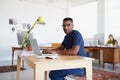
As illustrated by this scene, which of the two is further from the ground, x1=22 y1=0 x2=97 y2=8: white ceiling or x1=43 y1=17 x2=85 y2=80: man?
x1=22 y1=0 x2=97 y2=8: white ceiling

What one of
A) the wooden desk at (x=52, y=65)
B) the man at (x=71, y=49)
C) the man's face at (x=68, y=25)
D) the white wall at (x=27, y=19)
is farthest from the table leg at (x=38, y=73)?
the white wall at (x=27, y=19)

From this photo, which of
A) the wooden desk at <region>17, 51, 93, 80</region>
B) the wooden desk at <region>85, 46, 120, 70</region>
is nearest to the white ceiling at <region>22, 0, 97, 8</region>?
the wooden desk at <region>85, 46, 120, 70</region>

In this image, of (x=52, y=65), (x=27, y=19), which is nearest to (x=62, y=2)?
(x=27, y=19)

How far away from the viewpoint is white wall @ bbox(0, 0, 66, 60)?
613 centimetres

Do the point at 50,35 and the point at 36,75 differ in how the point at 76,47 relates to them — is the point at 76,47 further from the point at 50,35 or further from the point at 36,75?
the point at 50,35

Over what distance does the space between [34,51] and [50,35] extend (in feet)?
16.8

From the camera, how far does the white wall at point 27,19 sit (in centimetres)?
613

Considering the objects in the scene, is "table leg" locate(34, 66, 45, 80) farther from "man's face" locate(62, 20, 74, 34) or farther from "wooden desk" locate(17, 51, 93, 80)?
"man's face" locate(62, 20, 74, 34)

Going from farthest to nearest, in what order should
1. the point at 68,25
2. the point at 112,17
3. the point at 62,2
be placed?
the point at 62,2
the point at 112,17
the point at 68,25

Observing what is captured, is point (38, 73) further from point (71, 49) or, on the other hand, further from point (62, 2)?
point (62, 2)

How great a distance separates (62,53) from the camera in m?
2.09

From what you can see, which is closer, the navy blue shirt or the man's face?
the navy blue shirt

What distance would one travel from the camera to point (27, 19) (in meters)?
6.60

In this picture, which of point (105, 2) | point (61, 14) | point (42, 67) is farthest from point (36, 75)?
point (61, 14)
